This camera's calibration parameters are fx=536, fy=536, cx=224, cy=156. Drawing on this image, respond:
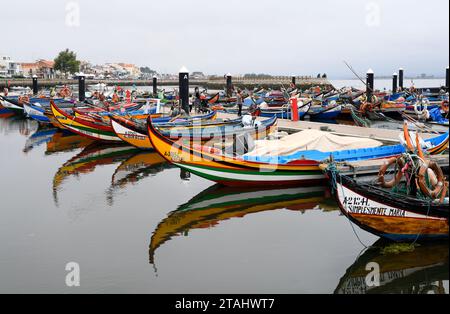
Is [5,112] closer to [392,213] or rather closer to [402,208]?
[392,213]

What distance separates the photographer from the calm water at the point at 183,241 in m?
10.4

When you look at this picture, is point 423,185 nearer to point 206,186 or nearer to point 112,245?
point 112,245

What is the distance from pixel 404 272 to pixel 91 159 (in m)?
17.5

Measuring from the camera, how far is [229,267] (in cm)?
1114

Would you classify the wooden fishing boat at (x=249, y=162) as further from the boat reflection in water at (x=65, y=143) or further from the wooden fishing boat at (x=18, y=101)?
the wooden fishing boat at (x=18, y=101)

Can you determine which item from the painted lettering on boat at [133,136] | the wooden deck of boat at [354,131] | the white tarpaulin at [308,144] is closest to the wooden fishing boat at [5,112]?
the painted lettering on boat at [133,136]

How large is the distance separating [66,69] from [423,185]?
95.5 m

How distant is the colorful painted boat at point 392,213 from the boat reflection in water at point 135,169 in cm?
832

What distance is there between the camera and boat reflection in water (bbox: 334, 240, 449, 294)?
33.0 ft

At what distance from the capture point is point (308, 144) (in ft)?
58.9

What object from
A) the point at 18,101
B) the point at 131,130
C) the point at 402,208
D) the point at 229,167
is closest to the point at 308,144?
the point at 229,167
